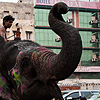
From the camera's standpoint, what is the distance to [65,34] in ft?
8.25

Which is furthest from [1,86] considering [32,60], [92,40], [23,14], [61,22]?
[92,40]

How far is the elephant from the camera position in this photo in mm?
Result: 2490

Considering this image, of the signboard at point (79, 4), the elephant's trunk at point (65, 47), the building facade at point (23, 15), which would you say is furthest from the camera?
the signboard at point (79, 4)

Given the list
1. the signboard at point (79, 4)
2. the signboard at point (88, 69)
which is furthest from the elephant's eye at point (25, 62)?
the signboard at point (79, 4)

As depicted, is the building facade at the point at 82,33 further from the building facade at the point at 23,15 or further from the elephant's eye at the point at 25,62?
the elephant's eye at the point at 25,62

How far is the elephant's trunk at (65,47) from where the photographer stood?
2457 mm

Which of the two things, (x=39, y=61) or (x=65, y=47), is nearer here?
(x=65, y=47)

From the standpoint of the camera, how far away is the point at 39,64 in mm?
2869

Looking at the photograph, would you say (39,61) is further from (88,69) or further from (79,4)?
(79,4)

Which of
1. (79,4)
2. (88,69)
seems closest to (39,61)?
(88,69)

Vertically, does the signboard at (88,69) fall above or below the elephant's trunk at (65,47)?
below

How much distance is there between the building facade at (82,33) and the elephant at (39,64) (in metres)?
38.8

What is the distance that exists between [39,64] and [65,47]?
1.54 ft

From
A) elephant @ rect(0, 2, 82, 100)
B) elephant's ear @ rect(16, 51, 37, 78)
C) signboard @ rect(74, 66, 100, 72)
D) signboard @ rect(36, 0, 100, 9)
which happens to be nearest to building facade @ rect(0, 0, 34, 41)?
signboard @ rect(36, 0, 100, 9)
